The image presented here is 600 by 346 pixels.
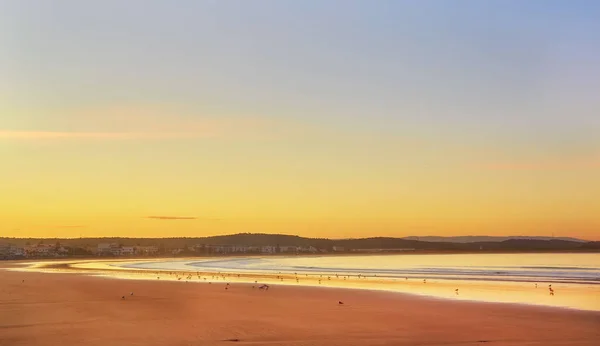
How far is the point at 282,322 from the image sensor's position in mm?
16719

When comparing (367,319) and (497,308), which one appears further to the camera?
(497,308)

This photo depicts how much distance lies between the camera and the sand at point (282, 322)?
13711 mm

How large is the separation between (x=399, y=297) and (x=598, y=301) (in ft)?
24.2

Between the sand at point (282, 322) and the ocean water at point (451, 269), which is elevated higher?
the ocean water at point (451, 269)

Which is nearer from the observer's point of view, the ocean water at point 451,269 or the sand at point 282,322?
the sand at point 282,322

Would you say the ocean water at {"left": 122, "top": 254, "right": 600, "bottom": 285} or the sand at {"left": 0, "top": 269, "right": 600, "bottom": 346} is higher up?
the ocean water at {"left": 122, "top": 254, "right": 600, "bottom": 285}

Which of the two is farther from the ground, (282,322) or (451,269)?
(451,269)

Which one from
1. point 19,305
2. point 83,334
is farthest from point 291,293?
point 83,334

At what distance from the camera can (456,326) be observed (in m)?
16.3

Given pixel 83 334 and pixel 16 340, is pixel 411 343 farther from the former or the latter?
pixel 16 340

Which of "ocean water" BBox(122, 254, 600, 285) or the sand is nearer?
the sand

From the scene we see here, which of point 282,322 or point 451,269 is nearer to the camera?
point 282,322

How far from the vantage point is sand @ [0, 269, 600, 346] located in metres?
13.7

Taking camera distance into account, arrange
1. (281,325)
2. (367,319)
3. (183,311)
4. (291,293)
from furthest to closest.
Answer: (291,293), (183,311), (367,319), (281,325)
